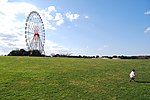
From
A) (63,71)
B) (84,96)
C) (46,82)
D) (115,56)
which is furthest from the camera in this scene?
(115,56)

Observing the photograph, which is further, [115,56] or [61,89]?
[115,56]

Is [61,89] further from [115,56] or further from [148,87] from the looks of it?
[115,56]

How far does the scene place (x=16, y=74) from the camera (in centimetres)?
3116

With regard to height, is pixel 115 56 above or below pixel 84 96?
above

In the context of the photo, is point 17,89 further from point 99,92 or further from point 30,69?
point 30,69

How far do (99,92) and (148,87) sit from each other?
15.9 feet

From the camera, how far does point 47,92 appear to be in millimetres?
24562

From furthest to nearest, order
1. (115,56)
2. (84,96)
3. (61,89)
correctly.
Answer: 1. (115,56)
2. (61,89)
3. (84,96)

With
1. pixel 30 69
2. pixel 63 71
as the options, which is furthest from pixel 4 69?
pixel 63 71

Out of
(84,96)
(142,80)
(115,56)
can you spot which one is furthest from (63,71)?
(115,56)

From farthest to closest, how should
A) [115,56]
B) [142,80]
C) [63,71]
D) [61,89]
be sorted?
[115,56] < [63,71] < [142,80] < [61,89]

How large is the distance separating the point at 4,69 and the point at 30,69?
9.23 ft

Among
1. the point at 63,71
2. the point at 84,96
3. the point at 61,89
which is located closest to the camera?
the point at 84,96

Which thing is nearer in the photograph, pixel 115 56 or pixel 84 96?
pixel 84 96
